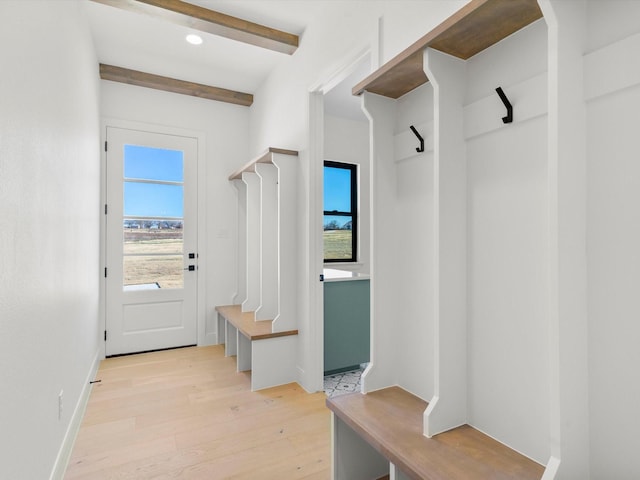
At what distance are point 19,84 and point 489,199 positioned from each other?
5.70 ft

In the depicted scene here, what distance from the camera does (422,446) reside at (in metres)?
1.20

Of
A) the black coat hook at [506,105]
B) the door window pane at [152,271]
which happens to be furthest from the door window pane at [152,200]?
the black coat hook at [506,105]

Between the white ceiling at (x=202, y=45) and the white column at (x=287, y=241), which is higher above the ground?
the white ceiling at (x=202, y=45)

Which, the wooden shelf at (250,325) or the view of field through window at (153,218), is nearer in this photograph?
the wooden shelf at (250,325)

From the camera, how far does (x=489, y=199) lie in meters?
1.30

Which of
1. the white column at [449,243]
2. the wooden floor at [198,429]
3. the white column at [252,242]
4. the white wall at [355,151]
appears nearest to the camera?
the white column at [449,243]

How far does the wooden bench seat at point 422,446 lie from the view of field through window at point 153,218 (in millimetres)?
Result: 2970

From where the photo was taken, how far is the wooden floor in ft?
6.10

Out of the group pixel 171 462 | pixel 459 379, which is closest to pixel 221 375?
pixel 171 462

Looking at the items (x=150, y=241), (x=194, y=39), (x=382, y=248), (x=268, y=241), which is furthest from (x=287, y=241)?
(x=194, y=39)

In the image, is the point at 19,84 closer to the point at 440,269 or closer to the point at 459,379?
the point at 440,269

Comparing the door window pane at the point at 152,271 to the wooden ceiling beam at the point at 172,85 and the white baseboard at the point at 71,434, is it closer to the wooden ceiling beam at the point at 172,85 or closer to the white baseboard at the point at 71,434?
the white baseboard at the point at 71,434

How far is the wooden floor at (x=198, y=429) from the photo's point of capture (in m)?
1.86

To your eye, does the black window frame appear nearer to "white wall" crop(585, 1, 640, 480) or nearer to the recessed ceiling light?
the recessed ceiling light
